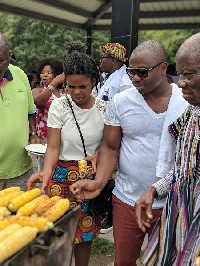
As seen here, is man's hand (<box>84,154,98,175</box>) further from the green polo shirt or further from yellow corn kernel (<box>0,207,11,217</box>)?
yellow corn kernel (<box>0,207,11,217</box>)

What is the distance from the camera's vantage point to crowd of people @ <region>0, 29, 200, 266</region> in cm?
203

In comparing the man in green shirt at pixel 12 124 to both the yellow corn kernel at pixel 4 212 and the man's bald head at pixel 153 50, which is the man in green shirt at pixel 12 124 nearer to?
the yellow corn kernel at pixel 4 212

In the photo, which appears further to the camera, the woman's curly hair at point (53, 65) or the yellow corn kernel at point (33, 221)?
the woman's curly hair at point (53, 65)

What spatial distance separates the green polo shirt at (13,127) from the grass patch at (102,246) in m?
1.44

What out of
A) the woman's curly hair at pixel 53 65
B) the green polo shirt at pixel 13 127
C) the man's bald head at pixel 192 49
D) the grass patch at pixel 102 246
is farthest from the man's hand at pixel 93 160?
the woman's curly hair at pixel 53 65

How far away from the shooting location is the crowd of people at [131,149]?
203cm

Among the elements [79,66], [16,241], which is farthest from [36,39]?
[16,241]

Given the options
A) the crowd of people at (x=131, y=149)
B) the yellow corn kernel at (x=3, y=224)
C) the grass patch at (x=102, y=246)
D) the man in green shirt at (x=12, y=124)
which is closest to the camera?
the yellow corn kernel at (x=3, y=224)

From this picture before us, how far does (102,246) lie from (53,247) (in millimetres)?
2365

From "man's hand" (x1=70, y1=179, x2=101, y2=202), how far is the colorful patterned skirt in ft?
0.88

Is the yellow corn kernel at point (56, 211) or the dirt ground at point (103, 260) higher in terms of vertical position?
the yellow corn kernel at point (56, 211)

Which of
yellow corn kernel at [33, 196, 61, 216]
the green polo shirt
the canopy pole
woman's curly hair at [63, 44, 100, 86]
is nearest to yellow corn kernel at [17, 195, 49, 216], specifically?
yellow corn kernel at [33, 196, 61, 216]

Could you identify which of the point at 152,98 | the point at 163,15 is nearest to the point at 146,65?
the point at 152,98

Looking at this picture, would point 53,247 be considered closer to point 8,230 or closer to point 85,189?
point 8,230
